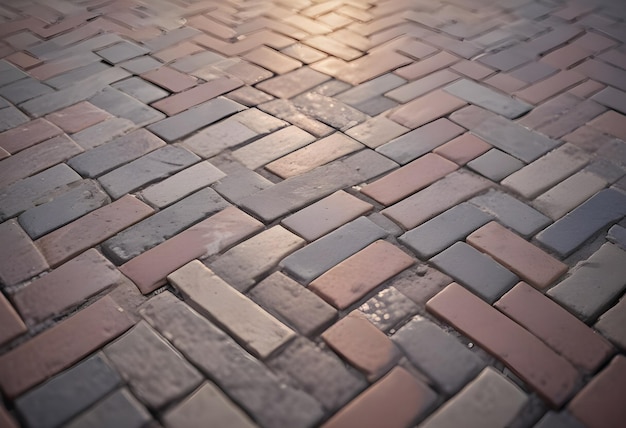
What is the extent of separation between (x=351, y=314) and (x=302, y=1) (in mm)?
2376

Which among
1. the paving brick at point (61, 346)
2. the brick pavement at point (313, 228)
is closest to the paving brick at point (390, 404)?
the brick pavement at point (313, 228)

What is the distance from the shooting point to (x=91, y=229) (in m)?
1.60

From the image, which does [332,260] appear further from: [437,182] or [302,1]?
[302,1]

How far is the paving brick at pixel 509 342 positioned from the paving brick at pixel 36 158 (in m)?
1.43

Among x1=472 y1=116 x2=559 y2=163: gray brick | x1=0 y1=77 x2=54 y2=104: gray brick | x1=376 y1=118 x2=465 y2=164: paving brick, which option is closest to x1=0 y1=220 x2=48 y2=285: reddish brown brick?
x1=0 y1=77 x2=54 y2=104: gray brick

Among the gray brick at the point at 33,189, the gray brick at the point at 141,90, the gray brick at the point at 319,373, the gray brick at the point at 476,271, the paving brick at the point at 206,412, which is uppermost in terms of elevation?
the gray brick at the point at 141,90

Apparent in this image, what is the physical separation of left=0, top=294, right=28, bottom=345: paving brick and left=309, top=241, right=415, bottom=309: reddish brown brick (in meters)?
0.76

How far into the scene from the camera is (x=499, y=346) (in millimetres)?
1265

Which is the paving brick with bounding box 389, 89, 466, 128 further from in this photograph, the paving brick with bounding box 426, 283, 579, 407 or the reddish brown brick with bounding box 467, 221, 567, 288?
the paving brick with bounding box 426, 283, 579, 407

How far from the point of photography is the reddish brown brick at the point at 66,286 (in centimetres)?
137

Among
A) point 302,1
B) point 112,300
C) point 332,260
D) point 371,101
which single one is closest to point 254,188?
point 332,260

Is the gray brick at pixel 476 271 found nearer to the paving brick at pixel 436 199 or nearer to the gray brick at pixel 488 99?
the paving brick at pixel 436 199

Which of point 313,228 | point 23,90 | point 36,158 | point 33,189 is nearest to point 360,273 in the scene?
point 313,228

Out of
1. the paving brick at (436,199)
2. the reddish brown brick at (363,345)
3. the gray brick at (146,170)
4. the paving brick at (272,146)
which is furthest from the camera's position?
the paving brick at (272,146)
